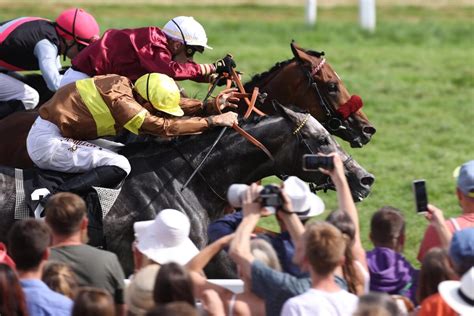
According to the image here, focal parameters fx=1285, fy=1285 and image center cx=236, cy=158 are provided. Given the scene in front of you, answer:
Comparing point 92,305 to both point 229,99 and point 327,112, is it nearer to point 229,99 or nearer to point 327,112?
point 229,99

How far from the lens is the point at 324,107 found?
35.3 ft

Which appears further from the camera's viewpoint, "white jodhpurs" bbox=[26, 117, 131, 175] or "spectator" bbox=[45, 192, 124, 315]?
"white jodhpurs" bbox=[26, 117, 131, 175]

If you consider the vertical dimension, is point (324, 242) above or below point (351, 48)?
above

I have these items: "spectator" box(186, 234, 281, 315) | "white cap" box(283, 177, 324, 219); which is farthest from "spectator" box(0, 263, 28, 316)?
"white cap" box(283, 177, 324, 219)

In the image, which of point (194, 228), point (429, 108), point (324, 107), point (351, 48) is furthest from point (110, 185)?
point (351, 48)

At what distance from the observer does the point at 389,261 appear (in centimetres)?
721

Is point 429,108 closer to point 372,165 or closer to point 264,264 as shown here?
Answer: point 372,165

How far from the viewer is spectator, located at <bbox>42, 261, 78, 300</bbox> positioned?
6520 mm

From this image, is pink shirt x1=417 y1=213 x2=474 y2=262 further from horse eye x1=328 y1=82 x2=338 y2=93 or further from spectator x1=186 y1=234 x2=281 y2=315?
horse eye x1=328 y1=82 x2=338 y2=93

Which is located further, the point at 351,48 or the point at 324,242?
the point at 351,48

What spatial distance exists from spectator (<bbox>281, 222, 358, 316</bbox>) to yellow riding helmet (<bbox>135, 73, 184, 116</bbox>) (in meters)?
2.88

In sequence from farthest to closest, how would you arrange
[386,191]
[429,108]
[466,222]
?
[429,108], [386,191], [466,222]

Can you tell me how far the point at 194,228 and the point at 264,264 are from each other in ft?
8.36

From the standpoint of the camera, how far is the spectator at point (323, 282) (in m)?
6.23
